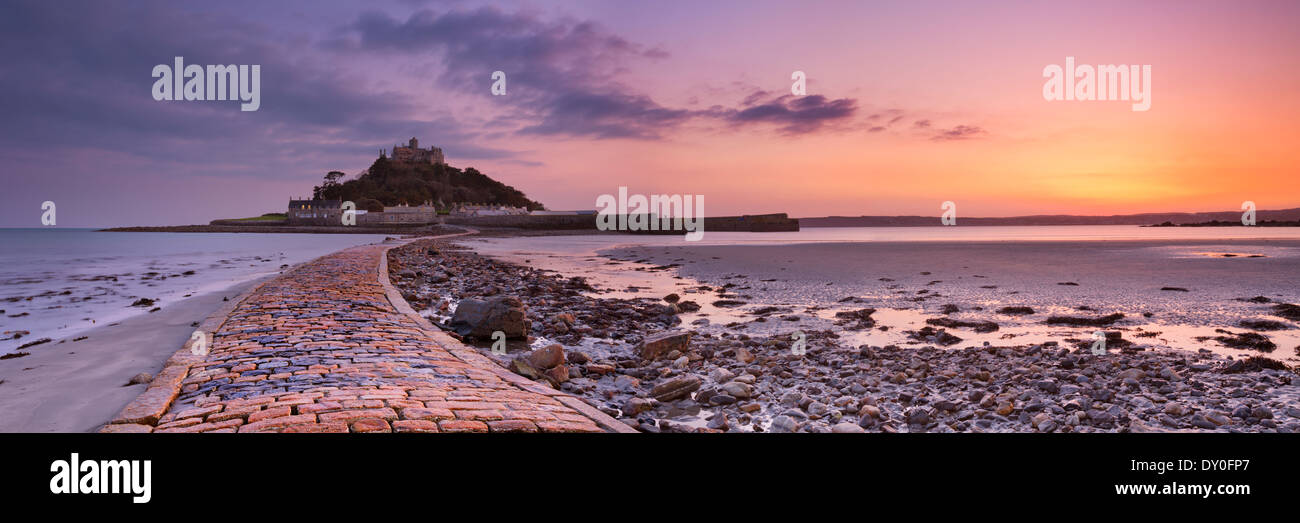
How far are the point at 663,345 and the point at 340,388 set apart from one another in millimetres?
4070

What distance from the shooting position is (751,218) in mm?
110750

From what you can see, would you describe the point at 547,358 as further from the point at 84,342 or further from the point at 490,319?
the point at 84,342

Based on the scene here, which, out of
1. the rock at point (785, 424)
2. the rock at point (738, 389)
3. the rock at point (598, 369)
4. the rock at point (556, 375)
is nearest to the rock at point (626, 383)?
the rock at point (598, 369)

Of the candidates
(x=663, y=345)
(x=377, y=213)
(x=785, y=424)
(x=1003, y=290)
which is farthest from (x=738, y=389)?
(x=377, y=213)

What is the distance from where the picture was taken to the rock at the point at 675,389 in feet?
17.7

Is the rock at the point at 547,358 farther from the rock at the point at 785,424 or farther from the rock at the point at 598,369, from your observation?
the rock at the point at 785,424

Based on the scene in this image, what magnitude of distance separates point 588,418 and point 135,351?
652cm

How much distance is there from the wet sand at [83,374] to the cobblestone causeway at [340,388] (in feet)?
1.69

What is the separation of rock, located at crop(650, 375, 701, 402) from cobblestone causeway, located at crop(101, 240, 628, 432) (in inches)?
44.0

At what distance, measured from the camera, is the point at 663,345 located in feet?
24.1
